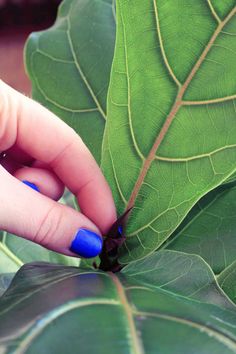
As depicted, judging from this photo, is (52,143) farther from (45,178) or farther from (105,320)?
(105,320)

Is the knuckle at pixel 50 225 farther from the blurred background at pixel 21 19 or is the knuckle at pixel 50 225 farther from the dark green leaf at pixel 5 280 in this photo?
the blurred background at pixel 21 19

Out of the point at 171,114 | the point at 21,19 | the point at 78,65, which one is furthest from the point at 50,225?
the point at 21,19

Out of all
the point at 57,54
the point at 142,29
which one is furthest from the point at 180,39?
the point at 57,54

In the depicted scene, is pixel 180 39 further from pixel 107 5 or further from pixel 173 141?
pixel 107 5

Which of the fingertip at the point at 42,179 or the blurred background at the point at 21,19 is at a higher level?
the fingertip at the point at 42,179

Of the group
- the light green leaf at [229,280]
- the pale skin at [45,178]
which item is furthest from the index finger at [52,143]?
the light green leaf at [229,280]

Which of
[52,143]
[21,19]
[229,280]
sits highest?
[52,143]

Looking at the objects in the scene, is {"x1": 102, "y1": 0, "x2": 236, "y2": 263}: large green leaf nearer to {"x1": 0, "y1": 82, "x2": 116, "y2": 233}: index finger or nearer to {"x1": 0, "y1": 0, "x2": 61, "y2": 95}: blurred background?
{"x1": 0, "y1": 82, "x2": 116, "y2": 233}: index finger

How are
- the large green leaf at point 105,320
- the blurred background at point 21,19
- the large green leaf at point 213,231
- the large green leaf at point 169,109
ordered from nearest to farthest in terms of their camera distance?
the large green leaf at point 105,320 < the large green leaf at point 169,109 < the large green leaf at point 213,231 < the blurred background at point 21,19
